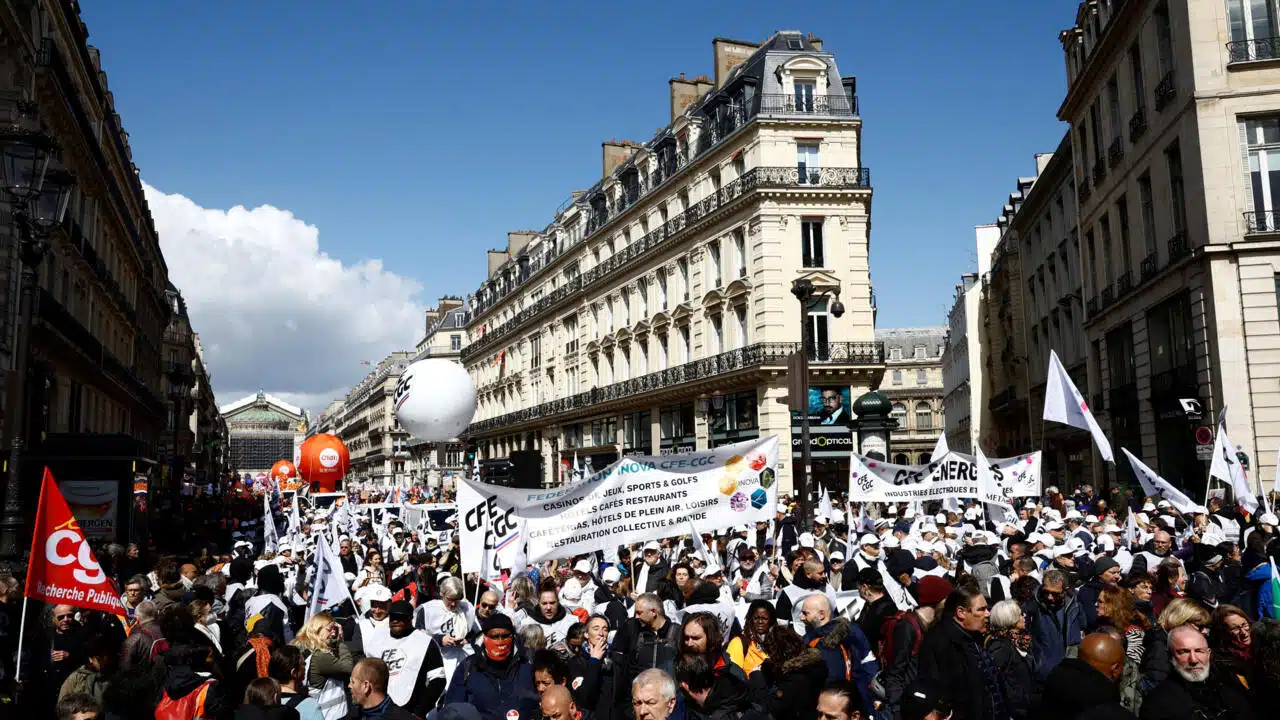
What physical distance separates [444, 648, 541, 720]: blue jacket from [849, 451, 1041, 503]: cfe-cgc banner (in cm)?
1010

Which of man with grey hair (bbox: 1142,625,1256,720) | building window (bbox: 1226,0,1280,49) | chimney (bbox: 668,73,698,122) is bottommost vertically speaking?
man with grey hair (bbox: 1142,625,1256,720)

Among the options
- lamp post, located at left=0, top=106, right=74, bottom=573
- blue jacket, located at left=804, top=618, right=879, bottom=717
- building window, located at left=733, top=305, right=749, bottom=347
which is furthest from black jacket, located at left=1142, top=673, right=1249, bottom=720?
building window, located at left=733, top=305, right=749, bottom=347

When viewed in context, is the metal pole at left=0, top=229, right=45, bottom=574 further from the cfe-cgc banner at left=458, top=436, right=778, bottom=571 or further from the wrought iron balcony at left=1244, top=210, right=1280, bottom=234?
the wrought iron balcony at left=1244, top=210, right=1280, bottom=234

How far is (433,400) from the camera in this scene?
17719mm

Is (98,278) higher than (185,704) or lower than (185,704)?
higher

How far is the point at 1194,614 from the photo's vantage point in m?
5.58

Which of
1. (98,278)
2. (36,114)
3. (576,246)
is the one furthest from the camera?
(576,246)

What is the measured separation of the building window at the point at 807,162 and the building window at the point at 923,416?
56502mm

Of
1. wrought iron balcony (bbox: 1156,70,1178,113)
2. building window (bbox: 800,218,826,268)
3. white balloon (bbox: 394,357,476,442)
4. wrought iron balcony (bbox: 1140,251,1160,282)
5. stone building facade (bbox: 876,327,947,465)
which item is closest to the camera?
white balloon (bbox: 394,357,476,442)

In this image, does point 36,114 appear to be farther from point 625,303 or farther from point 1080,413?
point 625,303

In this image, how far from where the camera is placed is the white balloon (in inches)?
696

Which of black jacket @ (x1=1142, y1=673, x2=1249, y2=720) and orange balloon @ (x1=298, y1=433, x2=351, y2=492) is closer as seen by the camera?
black jacket @ (x1=1142, y1=673, x2=1249, y2=720)

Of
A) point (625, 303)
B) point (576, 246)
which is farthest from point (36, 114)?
point (576, 246)

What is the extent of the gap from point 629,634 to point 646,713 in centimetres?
207
